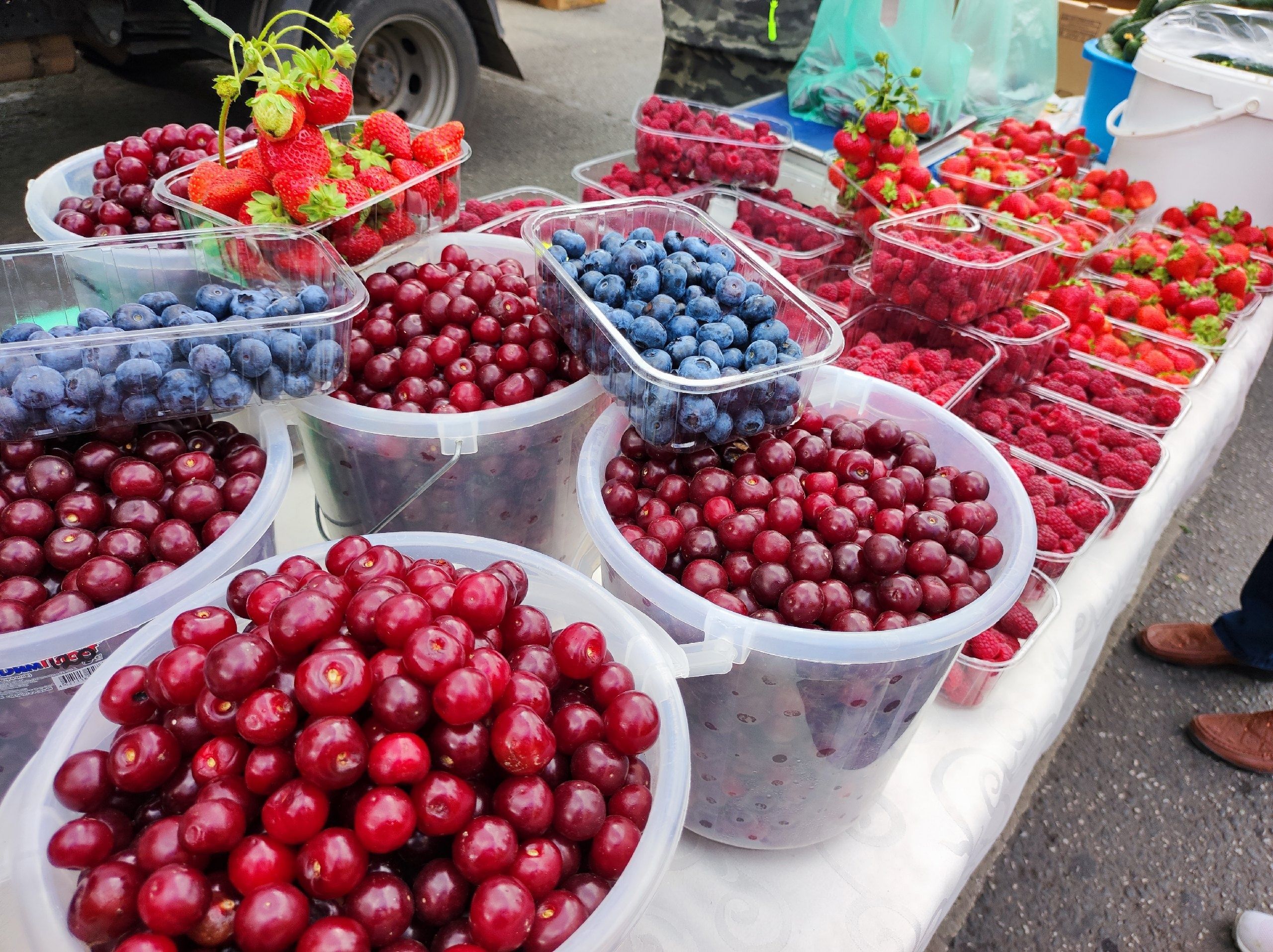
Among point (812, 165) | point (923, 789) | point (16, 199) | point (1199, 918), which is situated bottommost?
point (1199, 918)

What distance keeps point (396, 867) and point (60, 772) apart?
27 centimetres

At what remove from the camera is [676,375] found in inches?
38.9

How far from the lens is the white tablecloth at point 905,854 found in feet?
3.00

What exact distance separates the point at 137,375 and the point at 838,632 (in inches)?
31.0

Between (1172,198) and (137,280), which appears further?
(1172,198)

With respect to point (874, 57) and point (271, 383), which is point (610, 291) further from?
point (874, 57)

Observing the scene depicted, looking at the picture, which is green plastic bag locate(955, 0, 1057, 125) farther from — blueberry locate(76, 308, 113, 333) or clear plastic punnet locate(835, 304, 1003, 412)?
blueberry locate(76, 308, 113, 333)

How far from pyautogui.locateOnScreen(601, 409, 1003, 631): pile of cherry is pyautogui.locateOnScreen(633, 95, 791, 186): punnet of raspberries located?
117 centimetres

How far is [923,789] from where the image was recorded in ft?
3.50

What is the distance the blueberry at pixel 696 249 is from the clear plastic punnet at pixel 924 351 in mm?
416

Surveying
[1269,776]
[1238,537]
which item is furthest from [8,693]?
[1238,537]

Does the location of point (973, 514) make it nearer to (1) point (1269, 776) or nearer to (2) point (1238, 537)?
(1) point (1269, 776)

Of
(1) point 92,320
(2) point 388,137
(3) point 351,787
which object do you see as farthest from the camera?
(2) point 388,137

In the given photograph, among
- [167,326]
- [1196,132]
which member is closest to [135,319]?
[167,326]
